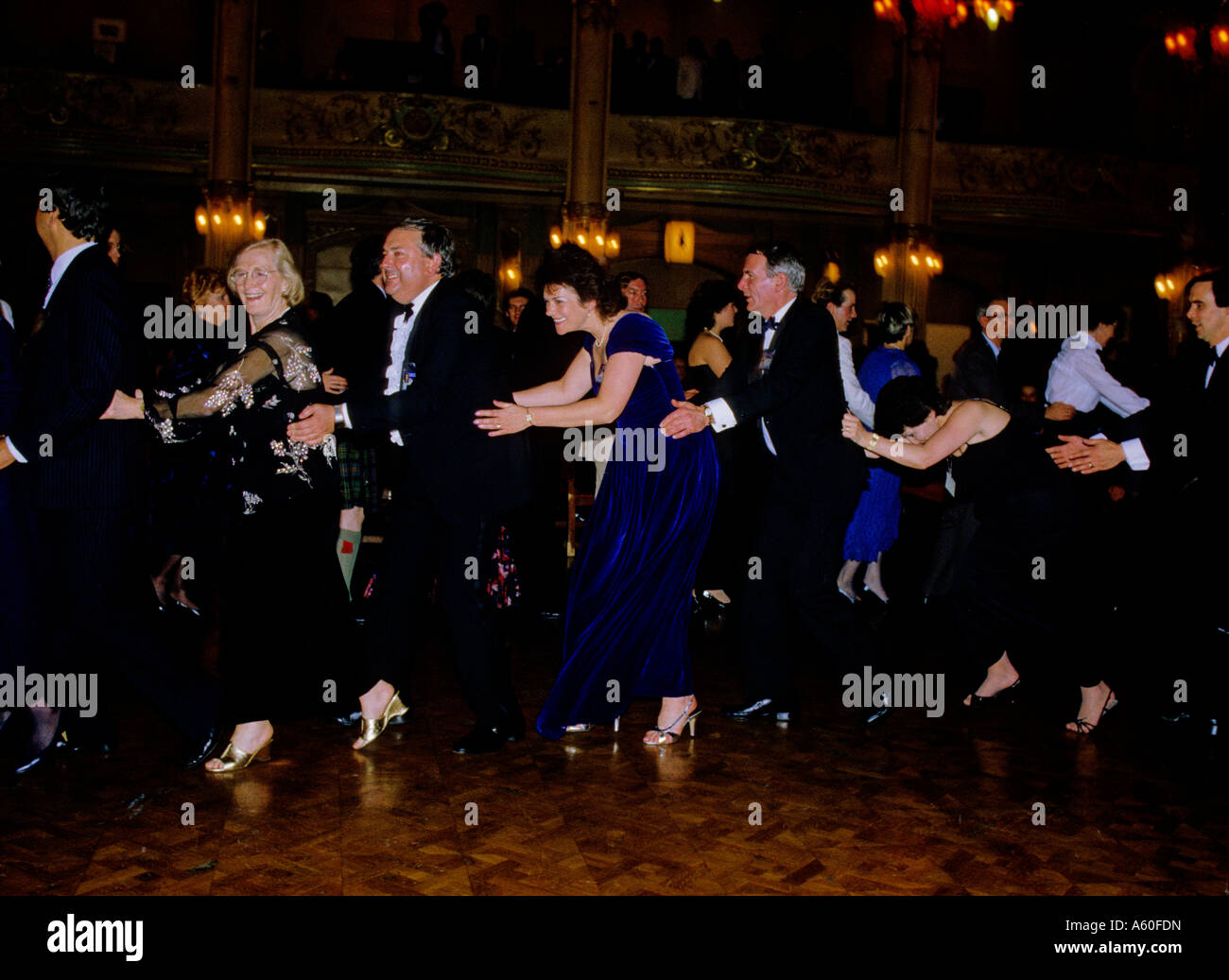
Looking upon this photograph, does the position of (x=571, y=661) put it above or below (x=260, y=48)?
below

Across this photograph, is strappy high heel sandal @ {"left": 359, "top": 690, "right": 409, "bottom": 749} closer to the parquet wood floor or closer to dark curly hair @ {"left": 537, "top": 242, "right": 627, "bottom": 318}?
the parquet wood floor

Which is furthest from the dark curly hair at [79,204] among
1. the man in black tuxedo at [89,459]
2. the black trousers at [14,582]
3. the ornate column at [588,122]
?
the ornate column at [588,122]

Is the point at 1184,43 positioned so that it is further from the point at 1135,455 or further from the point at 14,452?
the point at 14,452

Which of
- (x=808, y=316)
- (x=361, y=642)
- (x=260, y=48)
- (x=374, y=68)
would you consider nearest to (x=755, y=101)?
(x=374, y=68)

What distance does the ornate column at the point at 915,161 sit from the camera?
42.3ft

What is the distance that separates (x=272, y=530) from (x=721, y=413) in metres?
1.37

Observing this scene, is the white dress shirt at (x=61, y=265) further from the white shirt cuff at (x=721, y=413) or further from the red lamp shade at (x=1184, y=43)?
the red lamp shade at (x=1184, y=43)

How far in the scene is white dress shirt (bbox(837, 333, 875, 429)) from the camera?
5.12 metres

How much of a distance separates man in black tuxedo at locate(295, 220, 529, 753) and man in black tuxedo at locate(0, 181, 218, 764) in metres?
0.58

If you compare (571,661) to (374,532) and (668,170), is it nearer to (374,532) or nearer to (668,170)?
(374,532)

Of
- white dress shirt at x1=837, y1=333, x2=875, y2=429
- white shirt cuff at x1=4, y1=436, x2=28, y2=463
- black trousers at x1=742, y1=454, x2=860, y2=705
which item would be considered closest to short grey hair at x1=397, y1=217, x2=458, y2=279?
white shirt cuff at x1=4, y1=436, x2=28, y2=463

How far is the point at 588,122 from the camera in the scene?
12.1 meters

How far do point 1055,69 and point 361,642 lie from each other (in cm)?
1607
